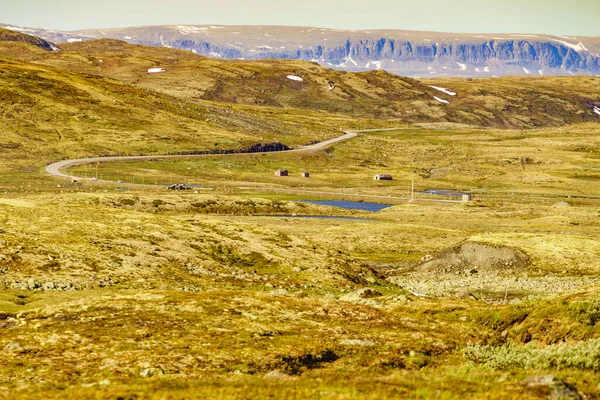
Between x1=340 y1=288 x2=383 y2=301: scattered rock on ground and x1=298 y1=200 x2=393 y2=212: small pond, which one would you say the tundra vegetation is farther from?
x1=298 y1=200 x2=393 y2=212: small pond

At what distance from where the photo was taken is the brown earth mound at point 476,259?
76.5 m

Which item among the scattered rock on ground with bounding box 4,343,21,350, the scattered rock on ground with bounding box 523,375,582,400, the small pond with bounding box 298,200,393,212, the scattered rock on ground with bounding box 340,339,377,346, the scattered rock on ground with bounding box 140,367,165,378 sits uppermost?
the scattered rock on ground with bounding box 523,375,582,400

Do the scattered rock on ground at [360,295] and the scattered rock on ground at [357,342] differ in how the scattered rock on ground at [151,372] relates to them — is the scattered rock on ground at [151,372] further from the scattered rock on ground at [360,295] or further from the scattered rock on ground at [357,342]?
the scattered rock on ground at [360,295]

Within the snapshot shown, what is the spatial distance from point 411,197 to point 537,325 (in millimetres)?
143904

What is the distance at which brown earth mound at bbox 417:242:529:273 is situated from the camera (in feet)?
251

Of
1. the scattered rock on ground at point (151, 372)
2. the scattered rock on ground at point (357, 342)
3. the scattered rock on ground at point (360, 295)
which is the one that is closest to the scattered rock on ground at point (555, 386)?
the scattered rock on ground at point (357, 342)

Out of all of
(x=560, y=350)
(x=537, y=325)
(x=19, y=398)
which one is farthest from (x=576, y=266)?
(x=19, y=398)

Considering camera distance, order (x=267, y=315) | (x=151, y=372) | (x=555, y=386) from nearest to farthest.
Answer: (x=555, y=386)
(x=151, y=372)
(x=267, y=315)

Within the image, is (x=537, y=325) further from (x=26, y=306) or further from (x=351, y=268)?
(x=351, y=268)

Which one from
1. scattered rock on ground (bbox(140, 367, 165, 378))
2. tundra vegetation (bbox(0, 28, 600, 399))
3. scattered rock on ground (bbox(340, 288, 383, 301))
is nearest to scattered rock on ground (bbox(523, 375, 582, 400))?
tundra vegetation (bbox(0, 28, 600, 399))

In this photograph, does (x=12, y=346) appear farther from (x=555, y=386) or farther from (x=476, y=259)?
(x=476, y=259)

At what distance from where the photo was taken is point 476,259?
77.7m

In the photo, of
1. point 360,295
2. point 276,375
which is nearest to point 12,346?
point 276,375

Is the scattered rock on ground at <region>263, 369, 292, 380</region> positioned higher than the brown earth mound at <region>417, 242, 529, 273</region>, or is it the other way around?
the scattered rock on ground at <region>263, 369, 292, 380</region>
